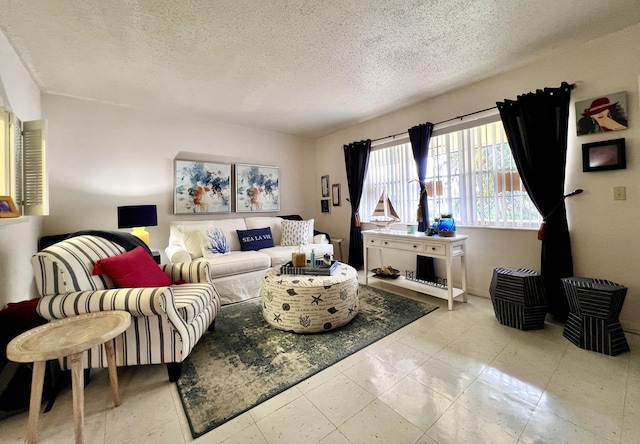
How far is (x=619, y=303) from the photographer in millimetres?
1839

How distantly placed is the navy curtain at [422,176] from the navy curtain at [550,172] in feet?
3.26

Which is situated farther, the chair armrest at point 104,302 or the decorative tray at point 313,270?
the decorative tray at point 313,270

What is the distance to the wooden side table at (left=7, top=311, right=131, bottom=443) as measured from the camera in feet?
3.55

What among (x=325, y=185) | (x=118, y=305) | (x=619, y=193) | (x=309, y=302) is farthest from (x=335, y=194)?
(x=118, y=305)

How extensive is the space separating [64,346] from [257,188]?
3501mm

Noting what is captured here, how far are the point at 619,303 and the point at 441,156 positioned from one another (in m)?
2.13

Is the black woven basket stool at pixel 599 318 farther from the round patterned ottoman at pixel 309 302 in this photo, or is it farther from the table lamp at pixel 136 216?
the table lamp at pixel 136 216

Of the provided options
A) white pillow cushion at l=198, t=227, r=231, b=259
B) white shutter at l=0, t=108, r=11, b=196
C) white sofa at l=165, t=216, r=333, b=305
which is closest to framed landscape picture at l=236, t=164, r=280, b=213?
white sofa at l=165, t=216, r=333, b=305

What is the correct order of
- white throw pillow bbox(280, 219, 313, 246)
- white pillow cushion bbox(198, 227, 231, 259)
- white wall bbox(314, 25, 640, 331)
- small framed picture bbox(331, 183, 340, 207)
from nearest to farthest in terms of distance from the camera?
white wall bbox(314, 25, 640, 331), white pillow cushion bbox(198, 227, 231, 259), white throw pillow bbox(280, 219, 313, 246), small framed picture bbox(331, 183, 340, 207)

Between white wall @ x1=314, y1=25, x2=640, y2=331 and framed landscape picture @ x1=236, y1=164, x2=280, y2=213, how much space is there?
3095mm

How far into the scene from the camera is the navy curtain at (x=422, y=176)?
10.9 feet

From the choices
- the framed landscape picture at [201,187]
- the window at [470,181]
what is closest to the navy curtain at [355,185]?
the window at [470,181]

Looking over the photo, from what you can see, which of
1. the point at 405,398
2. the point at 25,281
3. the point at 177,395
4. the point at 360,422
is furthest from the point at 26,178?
the point at 405,398

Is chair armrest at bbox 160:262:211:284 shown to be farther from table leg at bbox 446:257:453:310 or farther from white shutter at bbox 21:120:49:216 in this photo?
table leg at bbox 446:257:453:310
